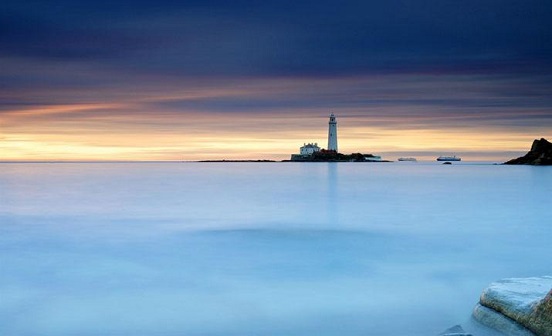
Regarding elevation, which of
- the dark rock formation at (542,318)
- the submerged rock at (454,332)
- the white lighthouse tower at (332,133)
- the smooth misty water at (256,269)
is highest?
the white lighthouse tower at (332,133)

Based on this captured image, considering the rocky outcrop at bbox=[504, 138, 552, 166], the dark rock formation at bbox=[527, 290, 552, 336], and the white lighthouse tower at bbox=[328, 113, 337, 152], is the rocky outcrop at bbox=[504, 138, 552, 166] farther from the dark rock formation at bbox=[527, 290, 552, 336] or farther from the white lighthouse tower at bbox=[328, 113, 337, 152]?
the dark rock formation at bbox=[527, 290, 552, 336]

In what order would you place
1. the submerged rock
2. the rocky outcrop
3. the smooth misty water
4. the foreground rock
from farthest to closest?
the rocky outcrop, the smooth misty water, the foreground rock, the submerged rock

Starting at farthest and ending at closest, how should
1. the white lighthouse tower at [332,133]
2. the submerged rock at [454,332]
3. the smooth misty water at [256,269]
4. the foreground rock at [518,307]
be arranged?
1. the white lighthouse tower at [332,133]
2. the smooth misty water at [256,269]
3. the foreground rock at [518,307]
4. the submerged rock at [454,332]

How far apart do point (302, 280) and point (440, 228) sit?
23.7 feet

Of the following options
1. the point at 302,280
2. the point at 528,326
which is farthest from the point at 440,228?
the point at 528,326

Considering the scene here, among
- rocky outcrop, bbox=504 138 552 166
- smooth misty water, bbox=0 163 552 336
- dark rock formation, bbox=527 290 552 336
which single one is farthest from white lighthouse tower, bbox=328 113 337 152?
dark rock formation, bbox=527 290 552 336

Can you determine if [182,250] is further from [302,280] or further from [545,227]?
[545,227]

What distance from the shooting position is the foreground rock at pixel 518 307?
4898mm

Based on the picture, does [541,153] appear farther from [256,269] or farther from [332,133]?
[256,269]

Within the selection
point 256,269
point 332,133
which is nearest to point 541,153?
point 332,133

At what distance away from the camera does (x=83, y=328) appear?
19.1 feet

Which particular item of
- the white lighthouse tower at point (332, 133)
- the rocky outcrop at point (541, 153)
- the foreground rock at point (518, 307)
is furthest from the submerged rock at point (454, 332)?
the white lighthouse tower at point (332, 133)

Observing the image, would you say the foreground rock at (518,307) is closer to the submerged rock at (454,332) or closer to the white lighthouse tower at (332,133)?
the submerged rock at (454,332)

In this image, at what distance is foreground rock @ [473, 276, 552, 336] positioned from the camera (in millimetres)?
4898
